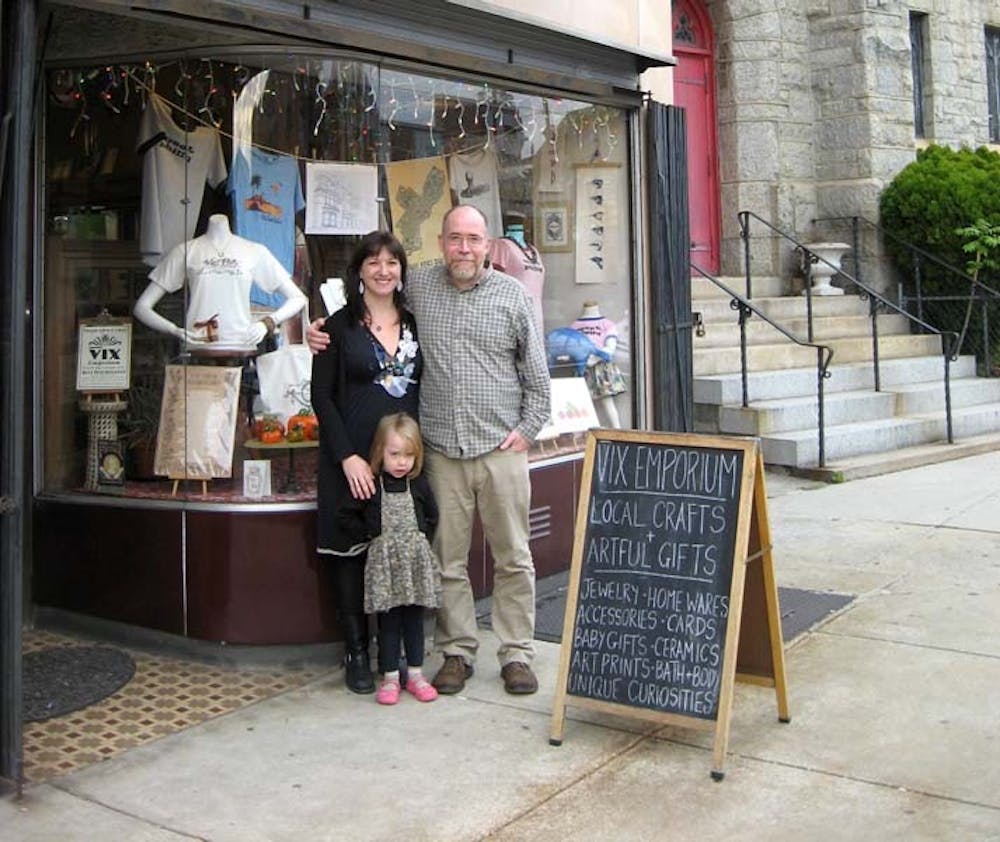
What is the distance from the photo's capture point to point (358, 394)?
4867 mm

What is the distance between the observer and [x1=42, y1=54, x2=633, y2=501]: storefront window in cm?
551

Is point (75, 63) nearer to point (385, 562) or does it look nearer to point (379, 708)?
point (385, 562)

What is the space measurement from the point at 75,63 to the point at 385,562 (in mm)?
2893

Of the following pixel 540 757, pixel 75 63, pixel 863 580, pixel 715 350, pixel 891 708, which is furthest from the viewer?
pixel 715 350

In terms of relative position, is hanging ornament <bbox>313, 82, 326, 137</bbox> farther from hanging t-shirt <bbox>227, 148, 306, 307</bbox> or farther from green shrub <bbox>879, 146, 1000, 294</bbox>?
green shrub <bbox>879, 146, 1000, 294</bbox>

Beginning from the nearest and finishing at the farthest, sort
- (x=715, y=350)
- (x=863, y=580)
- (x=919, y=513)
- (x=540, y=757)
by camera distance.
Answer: (x=540, y=757), (x=863, y=580), (x=919, y=513), (x=715, y=350)

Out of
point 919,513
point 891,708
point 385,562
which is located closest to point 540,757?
point 385,562

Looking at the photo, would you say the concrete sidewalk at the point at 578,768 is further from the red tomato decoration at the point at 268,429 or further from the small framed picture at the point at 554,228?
the small framed picture at the point at 554,228

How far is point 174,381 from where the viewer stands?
5602 mm

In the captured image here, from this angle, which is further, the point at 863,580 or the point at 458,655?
the point at 863,580

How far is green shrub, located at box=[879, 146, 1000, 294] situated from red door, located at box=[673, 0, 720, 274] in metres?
1.86

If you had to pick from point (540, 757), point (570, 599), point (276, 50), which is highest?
point (276, 50)

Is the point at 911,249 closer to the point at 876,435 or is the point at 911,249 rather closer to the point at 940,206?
the point at 940,206

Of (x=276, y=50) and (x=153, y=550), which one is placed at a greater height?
(x=276, y=50)
